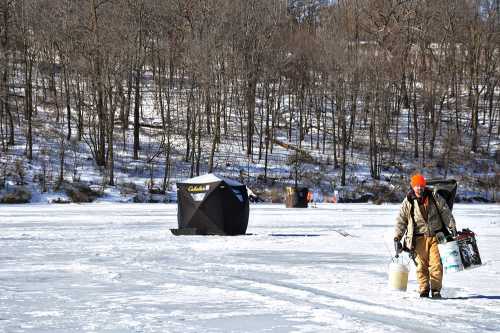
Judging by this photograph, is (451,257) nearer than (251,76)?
Yes

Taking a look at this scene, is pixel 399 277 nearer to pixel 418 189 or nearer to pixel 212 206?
pixel 418 189

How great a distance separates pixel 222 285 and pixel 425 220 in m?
3.35

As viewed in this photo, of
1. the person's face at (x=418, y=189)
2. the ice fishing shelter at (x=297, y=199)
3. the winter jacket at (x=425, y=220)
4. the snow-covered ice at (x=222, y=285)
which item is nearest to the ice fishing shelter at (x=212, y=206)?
the snow-covered ice at (x=222, y=285)

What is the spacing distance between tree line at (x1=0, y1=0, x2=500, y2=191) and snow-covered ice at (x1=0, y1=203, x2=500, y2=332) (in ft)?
90.8

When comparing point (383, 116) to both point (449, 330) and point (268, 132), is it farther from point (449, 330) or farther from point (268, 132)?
point (449, 330)

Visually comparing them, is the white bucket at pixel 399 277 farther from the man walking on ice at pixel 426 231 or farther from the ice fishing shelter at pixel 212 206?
the ice fishing shelter at pixel 212 206

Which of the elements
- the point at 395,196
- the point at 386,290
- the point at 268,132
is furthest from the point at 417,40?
the point at 386,290

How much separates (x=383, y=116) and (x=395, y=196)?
1372 centimetres

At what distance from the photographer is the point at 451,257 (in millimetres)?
11023

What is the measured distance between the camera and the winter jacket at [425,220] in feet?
36.4

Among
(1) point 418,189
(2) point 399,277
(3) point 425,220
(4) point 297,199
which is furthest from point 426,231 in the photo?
(4) point 297,199

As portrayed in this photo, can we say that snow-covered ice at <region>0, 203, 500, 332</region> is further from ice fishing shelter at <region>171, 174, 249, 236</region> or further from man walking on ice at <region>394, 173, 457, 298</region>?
ice fishing shelter at <region>171, 174, 249, 236</region>

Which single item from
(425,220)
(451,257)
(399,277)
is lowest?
(399,277)

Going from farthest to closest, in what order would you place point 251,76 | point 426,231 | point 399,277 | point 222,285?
point 251,76 → point 222,285 → point 399,277 → point 426,231
